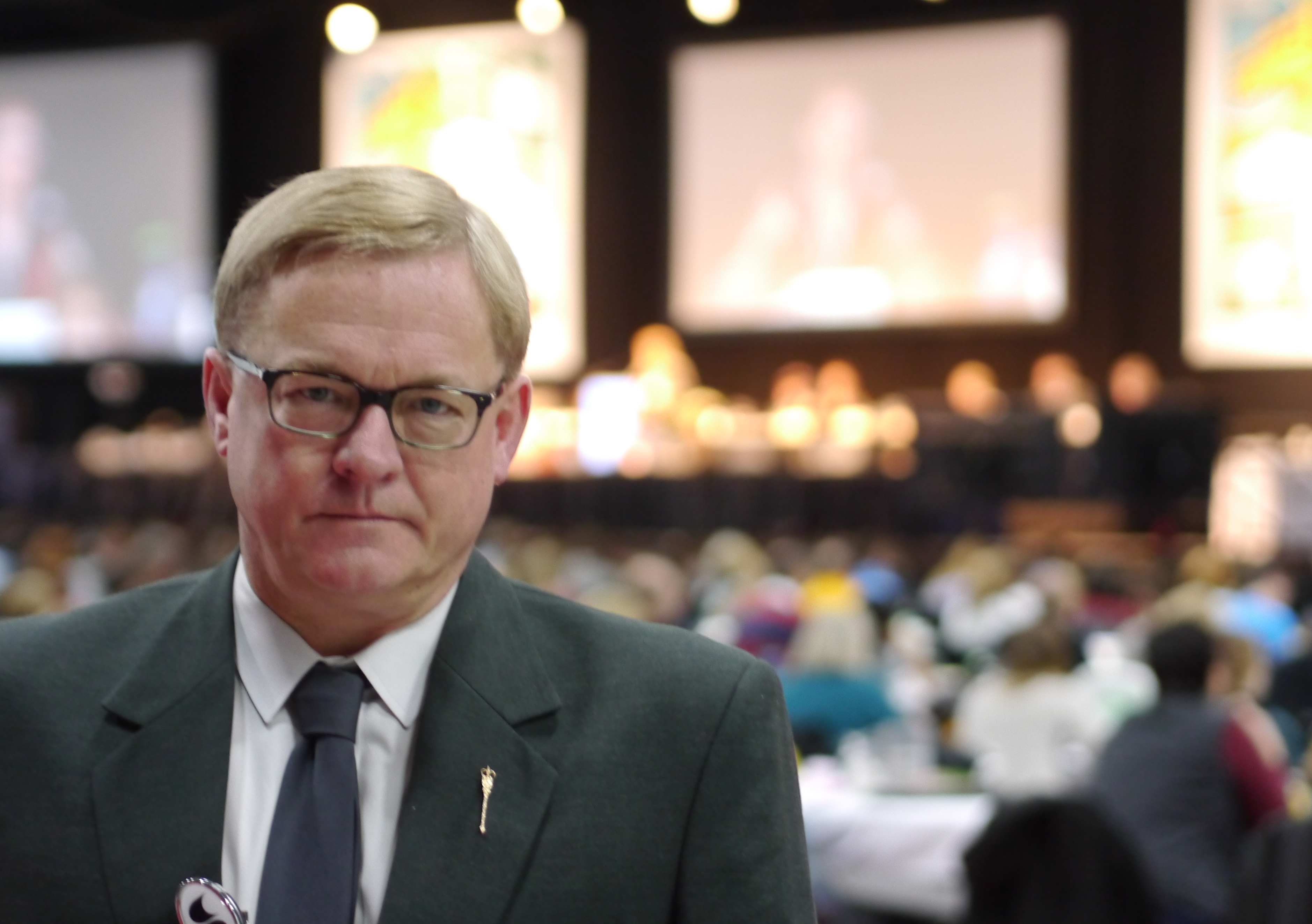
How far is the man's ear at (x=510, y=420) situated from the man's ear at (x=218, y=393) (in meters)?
0.21

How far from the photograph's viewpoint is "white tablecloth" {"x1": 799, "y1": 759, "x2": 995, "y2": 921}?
3.57 meters

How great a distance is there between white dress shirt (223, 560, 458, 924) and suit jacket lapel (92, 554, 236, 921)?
2cm

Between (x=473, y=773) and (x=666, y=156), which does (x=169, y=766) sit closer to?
(x=473, y=773)

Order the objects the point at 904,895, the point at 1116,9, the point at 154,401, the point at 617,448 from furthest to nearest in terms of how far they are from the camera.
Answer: the point at 154,401 < the point at 1116,9 < the point at 617,448 < the point at 904,895

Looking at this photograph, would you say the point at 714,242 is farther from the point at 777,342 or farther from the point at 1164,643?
the point at 1164,643

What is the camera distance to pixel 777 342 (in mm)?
13211

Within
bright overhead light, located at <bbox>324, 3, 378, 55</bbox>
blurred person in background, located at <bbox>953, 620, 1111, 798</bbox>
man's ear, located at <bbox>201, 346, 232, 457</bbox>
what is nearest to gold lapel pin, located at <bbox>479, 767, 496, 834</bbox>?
man's ear, located at <bbox>201, 346, 232, 457</bbox>

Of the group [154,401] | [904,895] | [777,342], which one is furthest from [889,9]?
[904,895]

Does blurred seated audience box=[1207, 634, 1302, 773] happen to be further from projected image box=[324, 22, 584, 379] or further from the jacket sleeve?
projected image box=[324, 22, 584, 379]

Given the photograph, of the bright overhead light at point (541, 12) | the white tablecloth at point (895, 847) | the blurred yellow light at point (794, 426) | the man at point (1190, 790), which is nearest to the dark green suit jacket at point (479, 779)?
the white tablecloth at point (895, 847)

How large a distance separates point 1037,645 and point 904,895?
1063 millimetres

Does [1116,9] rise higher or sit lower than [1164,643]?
higher

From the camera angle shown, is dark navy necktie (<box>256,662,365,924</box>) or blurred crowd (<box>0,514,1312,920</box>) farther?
blurred crowd (<box>0,514,1312,920</box>)

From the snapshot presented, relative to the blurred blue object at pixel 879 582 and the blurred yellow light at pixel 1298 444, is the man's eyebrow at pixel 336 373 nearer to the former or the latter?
the blurred blue object at pixel 879 582
